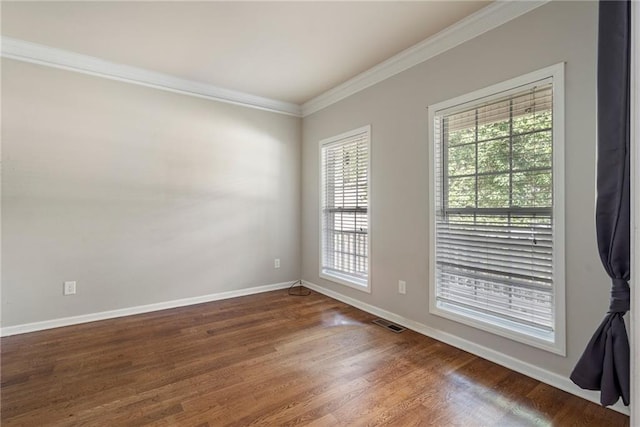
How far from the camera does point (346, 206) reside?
3.90 meters

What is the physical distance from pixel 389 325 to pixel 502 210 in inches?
58.7

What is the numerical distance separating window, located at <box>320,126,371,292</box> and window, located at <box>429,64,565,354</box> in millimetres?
969

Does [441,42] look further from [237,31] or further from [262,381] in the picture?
[262,381]

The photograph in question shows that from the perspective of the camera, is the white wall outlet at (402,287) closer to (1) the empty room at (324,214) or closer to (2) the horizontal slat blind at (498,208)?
(1) the empty room at (324,214)

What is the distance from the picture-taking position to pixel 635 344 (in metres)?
0.76

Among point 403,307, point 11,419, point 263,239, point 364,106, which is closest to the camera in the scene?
point 11,419

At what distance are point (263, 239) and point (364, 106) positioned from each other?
2155 millimetres

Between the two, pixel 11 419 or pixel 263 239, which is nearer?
pixel 11 419

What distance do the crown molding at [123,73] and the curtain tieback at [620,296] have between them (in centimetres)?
393

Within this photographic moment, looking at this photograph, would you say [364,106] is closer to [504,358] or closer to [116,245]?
[504,358]

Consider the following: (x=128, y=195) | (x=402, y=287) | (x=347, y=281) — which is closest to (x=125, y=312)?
(x=128, y=195)

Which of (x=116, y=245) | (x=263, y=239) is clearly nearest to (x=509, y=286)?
(x=263, y=239)

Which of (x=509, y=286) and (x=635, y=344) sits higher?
(x=635, y=344)

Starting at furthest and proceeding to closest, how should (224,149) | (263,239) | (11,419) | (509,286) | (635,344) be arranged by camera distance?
(263,239) → (224,149) → (509,286) → (11,419) → (635,344)
